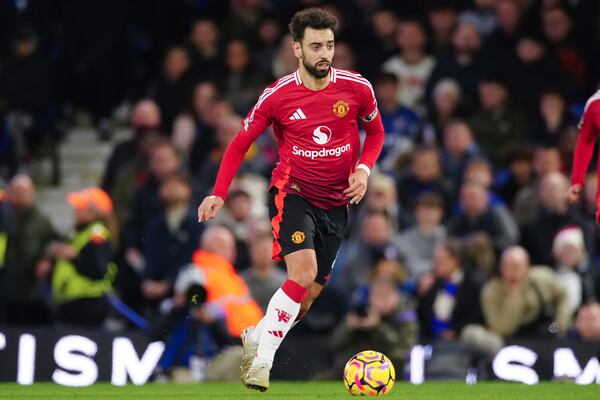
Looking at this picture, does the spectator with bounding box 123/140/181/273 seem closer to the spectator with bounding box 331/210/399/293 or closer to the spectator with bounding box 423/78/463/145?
the spectator with bounding box 331/210/399/293

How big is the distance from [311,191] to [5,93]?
8.72 metres

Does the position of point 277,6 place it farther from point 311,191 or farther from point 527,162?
point 311,191

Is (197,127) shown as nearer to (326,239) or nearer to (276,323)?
(326,239)

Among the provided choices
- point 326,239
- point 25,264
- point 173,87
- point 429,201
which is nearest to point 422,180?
point 429,201

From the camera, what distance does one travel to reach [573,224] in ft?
49.1

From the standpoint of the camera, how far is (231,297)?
14.0 metres

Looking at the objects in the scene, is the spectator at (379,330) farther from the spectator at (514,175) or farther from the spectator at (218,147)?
the spectator at (218,147)

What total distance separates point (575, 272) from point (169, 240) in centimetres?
409

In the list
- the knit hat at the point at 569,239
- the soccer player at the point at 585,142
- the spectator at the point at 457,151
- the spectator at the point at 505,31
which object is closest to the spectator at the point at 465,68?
the spectator at the point at 505,31

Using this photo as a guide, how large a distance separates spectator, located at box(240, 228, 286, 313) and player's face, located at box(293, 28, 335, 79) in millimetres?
4148

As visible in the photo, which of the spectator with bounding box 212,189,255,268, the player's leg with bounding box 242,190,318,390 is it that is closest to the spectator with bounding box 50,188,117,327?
the spectator with bounding box 212,189,255,268

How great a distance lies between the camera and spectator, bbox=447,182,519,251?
49.7 feet

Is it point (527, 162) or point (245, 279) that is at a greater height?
point (527, 162)

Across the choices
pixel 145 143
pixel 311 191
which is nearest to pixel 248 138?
pixel 311 191
